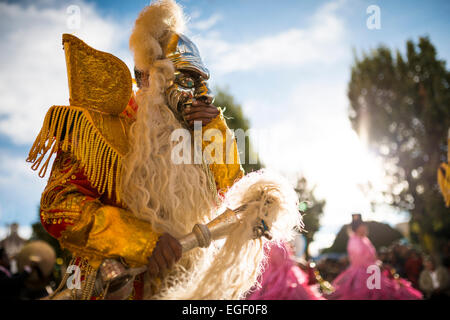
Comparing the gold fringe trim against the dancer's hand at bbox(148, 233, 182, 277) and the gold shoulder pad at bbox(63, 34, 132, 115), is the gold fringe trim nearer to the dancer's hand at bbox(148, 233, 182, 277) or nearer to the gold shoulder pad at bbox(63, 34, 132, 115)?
the gold shoulder pad at bbox(63, 34, 132, 115)

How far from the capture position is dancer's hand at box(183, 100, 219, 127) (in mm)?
1823

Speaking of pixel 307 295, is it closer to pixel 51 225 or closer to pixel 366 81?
pixel 51 225

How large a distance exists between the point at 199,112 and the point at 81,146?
0.61 metres

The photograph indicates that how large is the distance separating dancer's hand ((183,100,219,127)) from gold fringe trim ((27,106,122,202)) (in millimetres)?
416

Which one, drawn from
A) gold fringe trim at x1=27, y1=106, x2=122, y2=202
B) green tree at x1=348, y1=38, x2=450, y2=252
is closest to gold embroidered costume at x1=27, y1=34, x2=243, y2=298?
gold fringe trim at x1=27, y1=106, x2=122, y2=202

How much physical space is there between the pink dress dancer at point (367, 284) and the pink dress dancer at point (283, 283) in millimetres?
1411

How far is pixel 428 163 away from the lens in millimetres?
20906

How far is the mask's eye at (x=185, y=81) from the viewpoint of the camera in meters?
1.86

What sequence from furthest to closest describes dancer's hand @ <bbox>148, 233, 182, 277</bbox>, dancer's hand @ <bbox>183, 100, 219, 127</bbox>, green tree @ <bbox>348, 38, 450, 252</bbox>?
green tree @ <bbox>348, 38, 450, 252</bbox> → dancer's hand @ <bbox>183, 100, 219, 127</bbox> → dancer's hand @ <bbox>148, 233, 182, 277</bbox>

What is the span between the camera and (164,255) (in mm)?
1459

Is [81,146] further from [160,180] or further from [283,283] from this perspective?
[283,283]

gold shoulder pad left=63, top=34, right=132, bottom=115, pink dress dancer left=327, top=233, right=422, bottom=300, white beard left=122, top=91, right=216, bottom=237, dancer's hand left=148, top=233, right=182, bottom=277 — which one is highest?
gold shoulder pad left=63, top=34, right=132, bottom=115
